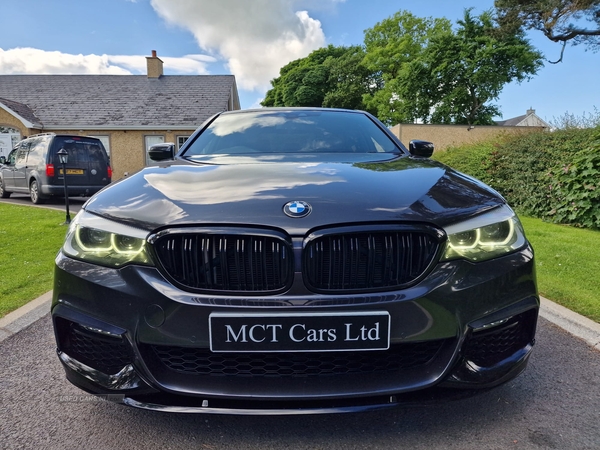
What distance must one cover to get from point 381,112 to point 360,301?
128 feet

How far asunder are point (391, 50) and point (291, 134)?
41751 millimetres

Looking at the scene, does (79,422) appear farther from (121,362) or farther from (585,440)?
(585,440)

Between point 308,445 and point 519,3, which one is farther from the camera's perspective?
point 519,3

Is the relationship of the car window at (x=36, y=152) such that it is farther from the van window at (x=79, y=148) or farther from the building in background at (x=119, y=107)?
the building in background at (x=119, y=107)

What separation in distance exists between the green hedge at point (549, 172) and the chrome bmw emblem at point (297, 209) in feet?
23.1

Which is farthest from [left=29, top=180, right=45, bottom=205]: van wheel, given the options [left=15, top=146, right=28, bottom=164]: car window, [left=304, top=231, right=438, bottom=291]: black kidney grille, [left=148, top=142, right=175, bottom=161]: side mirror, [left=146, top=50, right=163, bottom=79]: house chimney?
[left=146, top=50, right=163, bottom=79]: house chimney

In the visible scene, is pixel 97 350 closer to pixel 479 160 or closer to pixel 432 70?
pixel 479 160

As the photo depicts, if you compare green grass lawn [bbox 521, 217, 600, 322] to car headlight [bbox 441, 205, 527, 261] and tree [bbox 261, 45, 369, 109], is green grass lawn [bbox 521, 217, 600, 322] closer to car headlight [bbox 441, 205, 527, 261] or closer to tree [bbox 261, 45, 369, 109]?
car headlight [bbox 441, 205, 527, 261]

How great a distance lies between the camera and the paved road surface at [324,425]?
1786 mm

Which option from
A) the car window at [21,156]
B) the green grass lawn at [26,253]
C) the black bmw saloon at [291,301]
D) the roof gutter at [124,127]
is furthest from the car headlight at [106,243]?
the roof gutter at [124,127]

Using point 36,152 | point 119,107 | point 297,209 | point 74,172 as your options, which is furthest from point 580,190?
point 119,107

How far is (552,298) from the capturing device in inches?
145

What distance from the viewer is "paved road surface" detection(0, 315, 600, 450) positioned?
179cm

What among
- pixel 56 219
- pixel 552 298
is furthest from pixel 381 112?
pixel 552 298
